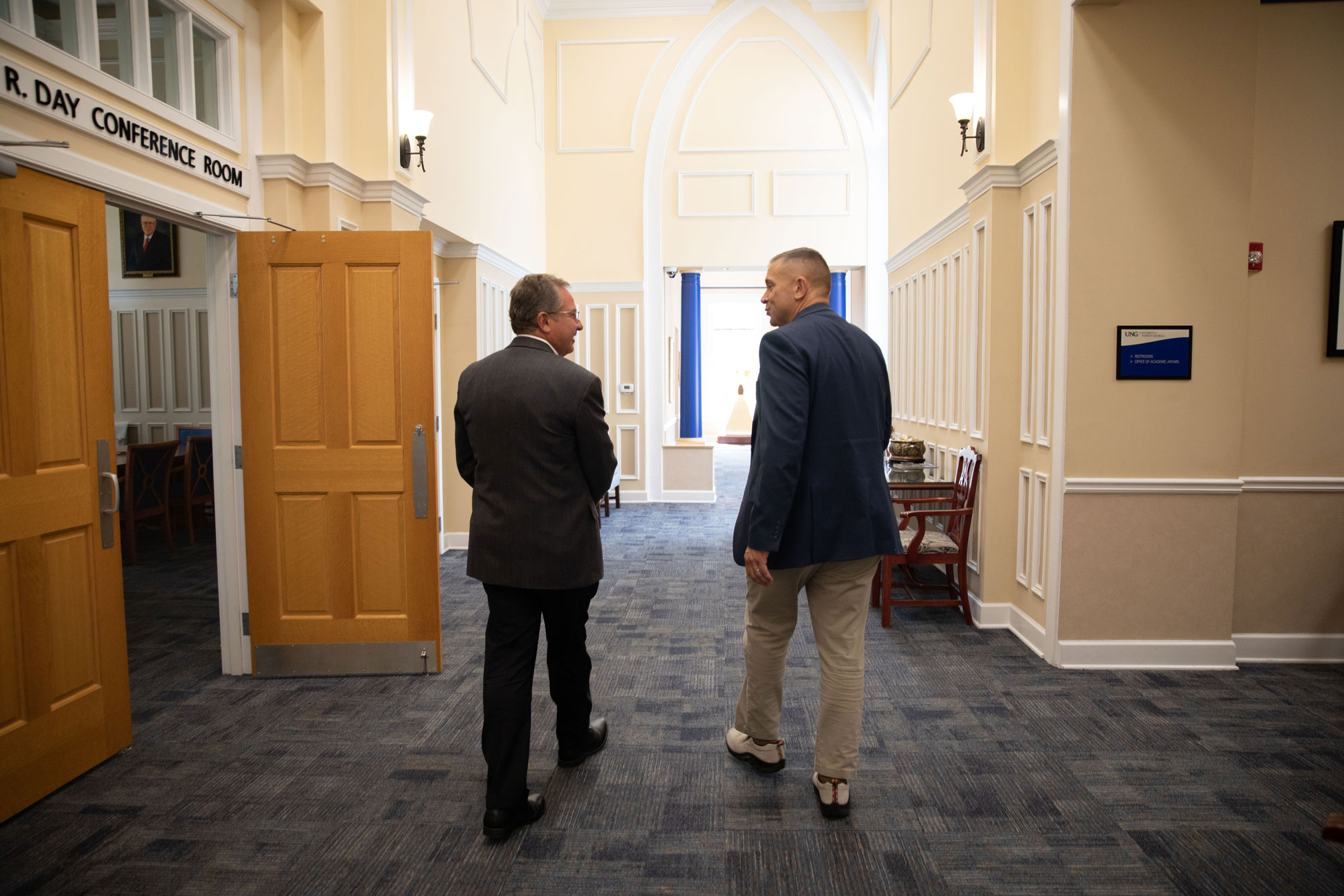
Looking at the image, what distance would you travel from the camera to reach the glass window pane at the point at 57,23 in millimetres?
2549

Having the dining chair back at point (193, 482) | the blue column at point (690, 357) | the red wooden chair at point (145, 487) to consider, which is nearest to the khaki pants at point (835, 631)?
the red wooden chair at point (145, 487)

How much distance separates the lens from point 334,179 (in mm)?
3939

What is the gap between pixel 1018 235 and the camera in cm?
429

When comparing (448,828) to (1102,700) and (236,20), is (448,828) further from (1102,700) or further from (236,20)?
(236,20)

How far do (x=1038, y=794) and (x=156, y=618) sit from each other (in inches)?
190

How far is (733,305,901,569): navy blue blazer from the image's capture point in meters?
2.27

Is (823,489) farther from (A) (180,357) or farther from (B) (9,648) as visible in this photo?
(A) (180,357)

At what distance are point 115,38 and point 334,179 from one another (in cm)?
107

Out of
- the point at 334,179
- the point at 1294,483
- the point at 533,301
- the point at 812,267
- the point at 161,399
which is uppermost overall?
the point at 334,179

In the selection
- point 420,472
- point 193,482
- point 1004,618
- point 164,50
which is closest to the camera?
point 164,50

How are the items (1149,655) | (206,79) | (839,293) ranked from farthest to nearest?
1. (839,293)
2. (1149,655)
3. (206,79)

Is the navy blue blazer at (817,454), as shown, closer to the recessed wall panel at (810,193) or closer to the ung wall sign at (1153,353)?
the ung wall sign at (1153,353)

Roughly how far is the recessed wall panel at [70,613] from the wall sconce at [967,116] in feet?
15.4

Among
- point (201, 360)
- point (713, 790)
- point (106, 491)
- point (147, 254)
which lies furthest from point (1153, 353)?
point (147, 254)
